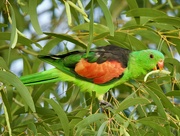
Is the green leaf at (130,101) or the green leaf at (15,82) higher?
the green leaf at (15,82)

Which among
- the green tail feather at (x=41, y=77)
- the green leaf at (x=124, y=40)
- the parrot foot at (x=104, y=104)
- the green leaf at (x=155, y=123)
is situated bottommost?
the green leaf at (x=155, y=123)

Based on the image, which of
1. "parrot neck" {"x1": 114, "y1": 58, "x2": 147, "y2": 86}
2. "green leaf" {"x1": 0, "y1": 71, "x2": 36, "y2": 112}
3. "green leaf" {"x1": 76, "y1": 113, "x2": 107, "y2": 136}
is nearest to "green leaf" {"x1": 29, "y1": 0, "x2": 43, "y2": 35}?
"green leaf" {"x1": 0, "y1": 71, "x2": 36, "y2": 112}

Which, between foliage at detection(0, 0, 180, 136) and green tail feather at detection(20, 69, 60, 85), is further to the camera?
green tail feather at detection(20, 69, 60, 85)

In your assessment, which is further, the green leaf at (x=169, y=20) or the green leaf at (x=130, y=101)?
the green leaf at (x=169, y=20)

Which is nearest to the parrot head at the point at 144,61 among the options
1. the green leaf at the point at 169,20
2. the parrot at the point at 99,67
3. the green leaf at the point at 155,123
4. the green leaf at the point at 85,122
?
the parrot at the point at 99,67

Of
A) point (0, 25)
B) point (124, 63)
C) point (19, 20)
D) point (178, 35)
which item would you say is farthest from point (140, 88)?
point (19, 20)

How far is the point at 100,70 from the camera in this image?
2.25m

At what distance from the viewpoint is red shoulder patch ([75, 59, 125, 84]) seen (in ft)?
7.33

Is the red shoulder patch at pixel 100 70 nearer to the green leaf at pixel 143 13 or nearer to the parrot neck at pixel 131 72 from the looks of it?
the parrot neck at pixel 131 72

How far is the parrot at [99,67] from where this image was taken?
2.23 meters

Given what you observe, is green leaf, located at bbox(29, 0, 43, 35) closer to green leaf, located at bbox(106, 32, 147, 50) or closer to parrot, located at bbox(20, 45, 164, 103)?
parrot, located at bbox(20, 45, 164, 103)

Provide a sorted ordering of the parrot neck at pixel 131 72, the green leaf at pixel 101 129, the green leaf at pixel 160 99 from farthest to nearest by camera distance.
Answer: the parrot neck at pixel 131 72 → the green leaf at pixel 160 99 → the green leaf at pixel 101 129

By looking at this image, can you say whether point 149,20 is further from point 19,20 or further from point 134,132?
point 19,20

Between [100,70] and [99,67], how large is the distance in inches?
0.9
